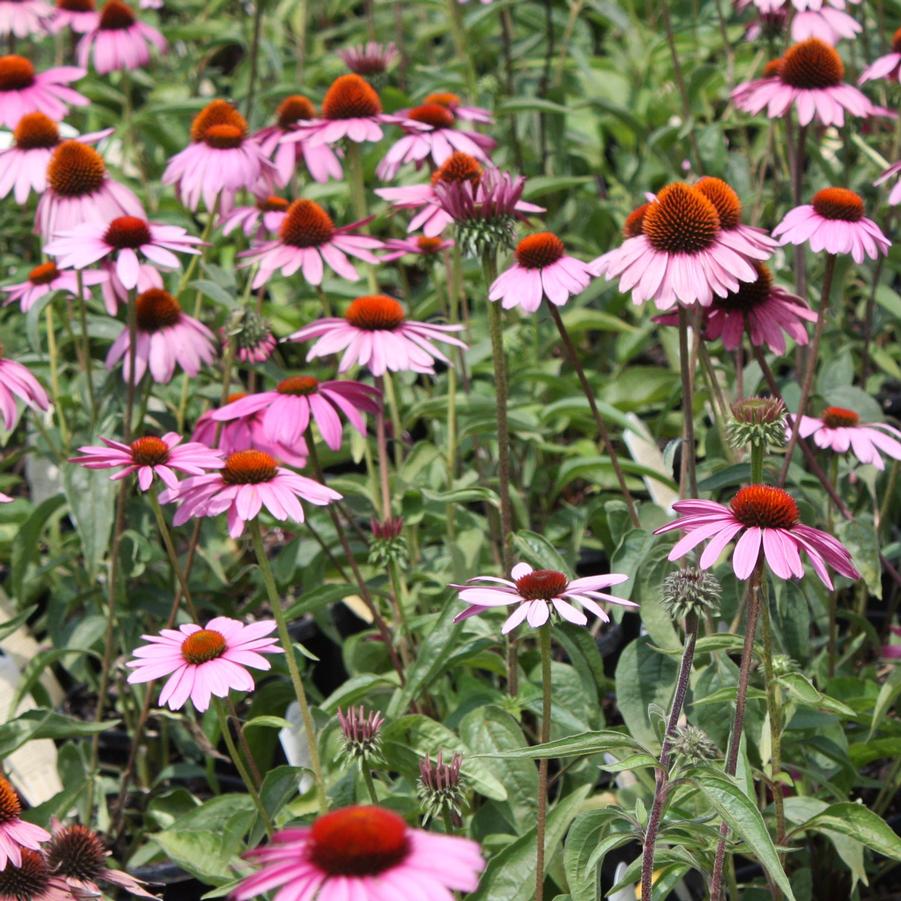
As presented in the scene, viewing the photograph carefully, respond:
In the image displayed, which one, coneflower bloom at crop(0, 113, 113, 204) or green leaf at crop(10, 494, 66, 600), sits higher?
coneflower bloom at crop(0, 113, 113, 204)

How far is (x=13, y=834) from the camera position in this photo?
119 cm

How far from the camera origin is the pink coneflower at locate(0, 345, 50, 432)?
5.21 feet

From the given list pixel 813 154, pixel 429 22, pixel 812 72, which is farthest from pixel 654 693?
pixel 429 22

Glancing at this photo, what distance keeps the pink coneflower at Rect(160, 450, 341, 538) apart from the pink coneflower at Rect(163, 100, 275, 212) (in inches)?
25.2

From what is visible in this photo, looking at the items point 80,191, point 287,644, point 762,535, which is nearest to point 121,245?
point 80,191

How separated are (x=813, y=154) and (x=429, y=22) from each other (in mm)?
2162

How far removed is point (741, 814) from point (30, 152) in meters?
1.47

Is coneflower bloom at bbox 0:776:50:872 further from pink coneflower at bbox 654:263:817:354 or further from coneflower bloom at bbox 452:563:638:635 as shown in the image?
pink coneflower at bbox 654:263:817:354

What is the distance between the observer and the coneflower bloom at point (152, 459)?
143 centimetres

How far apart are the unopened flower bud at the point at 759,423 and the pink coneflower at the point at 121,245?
0.74m

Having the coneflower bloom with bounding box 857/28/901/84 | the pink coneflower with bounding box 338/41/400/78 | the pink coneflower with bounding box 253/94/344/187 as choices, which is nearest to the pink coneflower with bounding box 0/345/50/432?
the pink coneflower with bounding box 253/94/344/187

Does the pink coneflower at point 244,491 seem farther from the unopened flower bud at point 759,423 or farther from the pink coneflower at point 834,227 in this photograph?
the pink coneflower at point 834,227

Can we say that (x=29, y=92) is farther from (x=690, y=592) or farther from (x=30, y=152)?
(x=690, y=592)

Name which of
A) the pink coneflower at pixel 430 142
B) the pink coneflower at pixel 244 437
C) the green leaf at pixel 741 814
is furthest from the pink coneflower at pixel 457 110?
the green leaf at pixel 741 814
